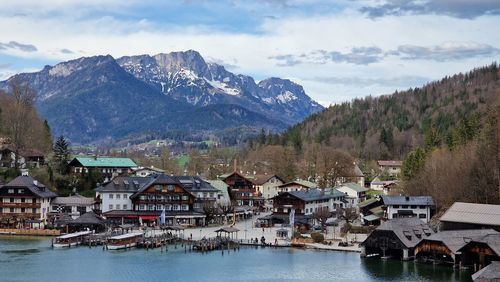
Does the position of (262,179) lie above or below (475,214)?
above

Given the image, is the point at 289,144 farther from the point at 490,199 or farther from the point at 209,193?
the point at 490,199

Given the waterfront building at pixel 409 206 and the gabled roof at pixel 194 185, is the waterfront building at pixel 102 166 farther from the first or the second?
the waterfront building at pixel 409 206

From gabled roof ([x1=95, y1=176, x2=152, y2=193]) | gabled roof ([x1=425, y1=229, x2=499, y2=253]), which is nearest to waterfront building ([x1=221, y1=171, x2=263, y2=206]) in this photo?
gabled roof ([x1=95, y1=176, x2=152, y2=193])

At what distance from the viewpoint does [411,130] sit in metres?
197

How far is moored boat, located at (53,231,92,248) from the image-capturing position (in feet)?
232

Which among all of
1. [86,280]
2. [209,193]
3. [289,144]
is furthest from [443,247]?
[289,144]

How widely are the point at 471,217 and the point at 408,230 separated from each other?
577 cm

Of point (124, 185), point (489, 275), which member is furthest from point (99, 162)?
point (489, 275)

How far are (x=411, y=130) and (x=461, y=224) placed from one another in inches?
5319

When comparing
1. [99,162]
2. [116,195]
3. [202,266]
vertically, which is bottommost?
[202,266]

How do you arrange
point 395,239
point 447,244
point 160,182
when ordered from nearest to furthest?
point 447,244 < point 395,239 < point 160,182

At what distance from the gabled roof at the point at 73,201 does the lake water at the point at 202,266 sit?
18.5 m

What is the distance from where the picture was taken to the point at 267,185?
12344 centimetres

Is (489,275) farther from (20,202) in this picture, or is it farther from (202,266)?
(20,202)
